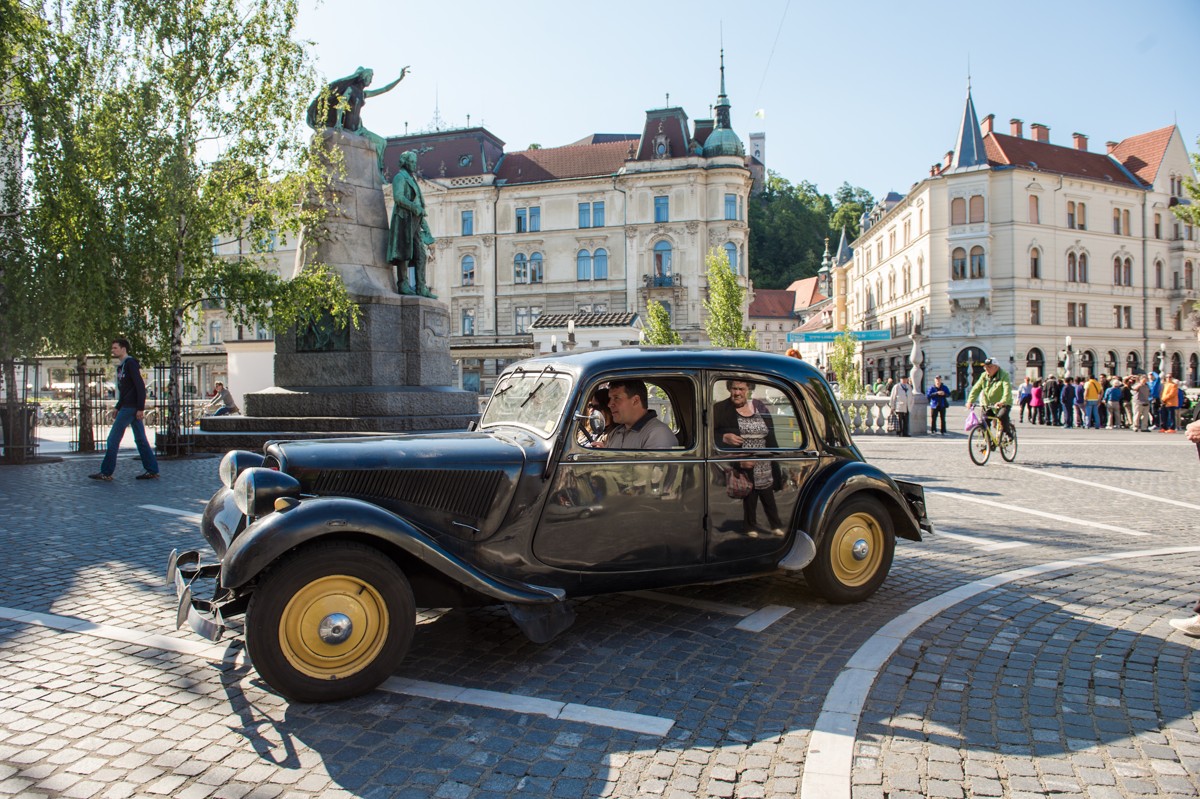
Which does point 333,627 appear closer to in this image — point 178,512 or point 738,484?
point 738,484

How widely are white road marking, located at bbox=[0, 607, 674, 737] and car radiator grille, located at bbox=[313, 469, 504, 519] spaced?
2.77 feet

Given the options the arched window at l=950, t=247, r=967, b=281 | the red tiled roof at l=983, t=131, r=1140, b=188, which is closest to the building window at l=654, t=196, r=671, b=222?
the arched window at l=950, t=247, r=967, b=281

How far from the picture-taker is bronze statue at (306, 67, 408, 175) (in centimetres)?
1605

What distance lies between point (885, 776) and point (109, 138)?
55.7ft

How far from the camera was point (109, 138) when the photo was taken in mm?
15102

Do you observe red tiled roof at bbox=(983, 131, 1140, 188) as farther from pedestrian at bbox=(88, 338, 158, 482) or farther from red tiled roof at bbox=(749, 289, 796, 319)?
pedestrian at bbox=(88, 338, 158, 482)

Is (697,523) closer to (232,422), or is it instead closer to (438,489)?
Result: (438,489)

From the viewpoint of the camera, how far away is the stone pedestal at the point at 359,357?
1438cm

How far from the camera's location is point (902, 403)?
2272 centimetres

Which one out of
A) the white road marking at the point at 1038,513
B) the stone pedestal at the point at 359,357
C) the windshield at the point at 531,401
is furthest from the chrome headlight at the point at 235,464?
the stone pedestal at the point at 359,357

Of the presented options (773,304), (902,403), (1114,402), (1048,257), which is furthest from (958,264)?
(773,304)

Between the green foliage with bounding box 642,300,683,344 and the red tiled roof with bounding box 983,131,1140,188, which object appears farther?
the red tiled roof with bounding box 983,131,1140,188

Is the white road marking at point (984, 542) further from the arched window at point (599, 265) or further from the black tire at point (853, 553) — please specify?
the arched window at point (599, 265)

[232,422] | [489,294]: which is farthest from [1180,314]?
[232,422]
